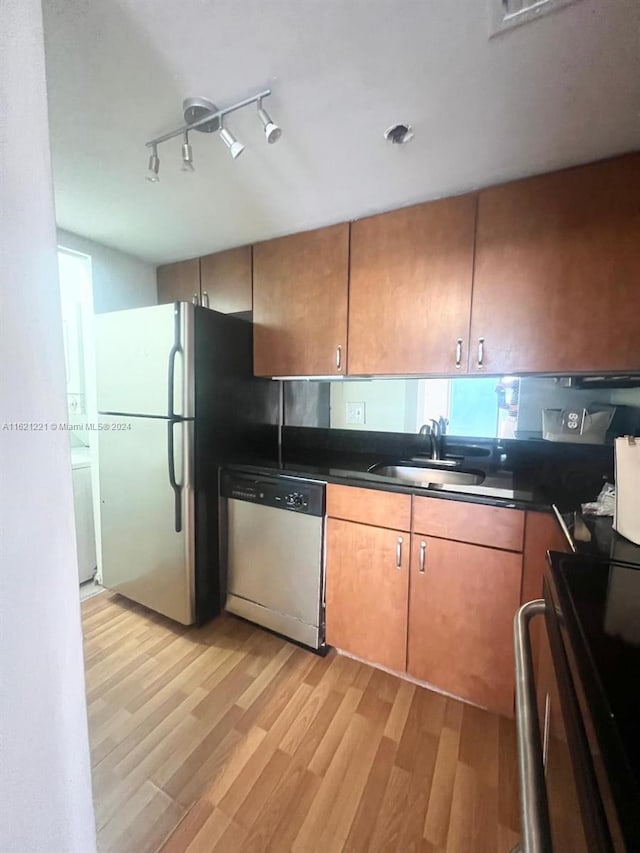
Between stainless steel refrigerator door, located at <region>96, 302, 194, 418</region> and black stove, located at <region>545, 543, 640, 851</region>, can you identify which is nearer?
black stove, located at <region>545, 543, 640, 851</region>

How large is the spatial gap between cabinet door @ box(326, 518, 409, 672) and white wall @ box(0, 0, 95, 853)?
3.58ft

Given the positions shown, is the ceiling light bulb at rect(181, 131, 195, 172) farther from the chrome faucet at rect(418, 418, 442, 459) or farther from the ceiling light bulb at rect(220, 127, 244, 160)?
the chrome faucet at rect(418, 418, 442, 459)

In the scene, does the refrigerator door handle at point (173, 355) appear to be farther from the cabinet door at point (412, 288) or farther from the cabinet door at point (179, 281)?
the cabinet door at point (412, 288)

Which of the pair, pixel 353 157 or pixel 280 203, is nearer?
pixel 353 157

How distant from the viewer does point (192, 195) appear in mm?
1533

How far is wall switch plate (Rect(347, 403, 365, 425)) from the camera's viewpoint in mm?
2072

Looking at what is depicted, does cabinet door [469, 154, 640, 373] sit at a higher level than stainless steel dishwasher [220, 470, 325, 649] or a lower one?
higher

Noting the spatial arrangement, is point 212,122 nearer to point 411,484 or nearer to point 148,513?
point 411,484

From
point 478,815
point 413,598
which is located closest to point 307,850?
point 478,815

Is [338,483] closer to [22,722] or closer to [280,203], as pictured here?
[22,722]

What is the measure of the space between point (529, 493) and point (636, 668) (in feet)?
2.87

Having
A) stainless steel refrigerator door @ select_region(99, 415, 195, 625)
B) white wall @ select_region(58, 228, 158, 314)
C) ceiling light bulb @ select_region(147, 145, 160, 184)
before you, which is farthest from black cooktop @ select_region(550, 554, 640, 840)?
white wall @ select_region(58, 228, 158, 314)

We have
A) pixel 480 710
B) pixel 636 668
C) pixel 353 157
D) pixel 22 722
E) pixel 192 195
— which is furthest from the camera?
pixel 192 195

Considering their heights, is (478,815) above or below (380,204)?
below
